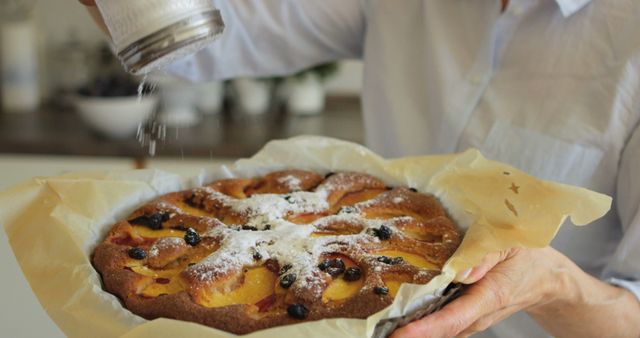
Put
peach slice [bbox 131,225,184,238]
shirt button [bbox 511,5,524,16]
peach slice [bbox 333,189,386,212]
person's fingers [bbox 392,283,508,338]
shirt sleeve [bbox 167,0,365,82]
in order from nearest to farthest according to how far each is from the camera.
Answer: person's fingers [bbox 392,283,508,338] < peach slice [bbox 131,225,184,238] < peach slice [bbox 333,189,386,212] < shirt button [bbox 511,5,524,16] < shirt sleeve [bbox 167,0,365,82]

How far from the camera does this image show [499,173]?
110 centimetres

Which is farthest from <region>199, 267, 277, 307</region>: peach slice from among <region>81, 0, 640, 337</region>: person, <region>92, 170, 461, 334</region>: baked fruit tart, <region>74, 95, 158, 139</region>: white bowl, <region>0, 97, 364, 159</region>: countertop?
<region>74, 95, 158, 139</region>: white bowl

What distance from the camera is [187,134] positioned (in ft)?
7.95

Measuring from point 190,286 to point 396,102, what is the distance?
0.66 meters

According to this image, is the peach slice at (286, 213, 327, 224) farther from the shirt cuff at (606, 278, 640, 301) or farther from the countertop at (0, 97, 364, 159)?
the countertop at (0, 97, 364, 159)

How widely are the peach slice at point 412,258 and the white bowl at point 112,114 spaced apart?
4.73 ft

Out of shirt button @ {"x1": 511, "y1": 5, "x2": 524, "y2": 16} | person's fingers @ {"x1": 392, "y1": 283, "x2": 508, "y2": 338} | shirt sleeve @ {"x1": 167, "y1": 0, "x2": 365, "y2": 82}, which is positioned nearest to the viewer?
person's fingers @ {"x1": 392, "y1": 283, "x2": 508, "y2": 338}

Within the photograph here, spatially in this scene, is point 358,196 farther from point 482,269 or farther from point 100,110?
point 100,110

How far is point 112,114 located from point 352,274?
1535 mm

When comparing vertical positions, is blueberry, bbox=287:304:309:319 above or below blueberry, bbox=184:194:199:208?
above

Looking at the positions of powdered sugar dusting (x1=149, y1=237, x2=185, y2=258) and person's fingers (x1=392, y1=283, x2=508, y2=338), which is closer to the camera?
person's fingers (x1=392, y1=283, x2=508, y2=338)

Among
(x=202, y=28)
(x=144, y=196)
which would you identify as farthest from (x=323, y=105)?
(x=202, y=28)

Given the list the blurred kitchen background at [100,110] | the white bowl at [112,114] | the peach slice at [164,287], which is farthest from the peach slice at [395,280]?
the white bowl at [112,114]

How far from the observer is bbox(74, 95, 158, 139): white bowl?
2.28 m
